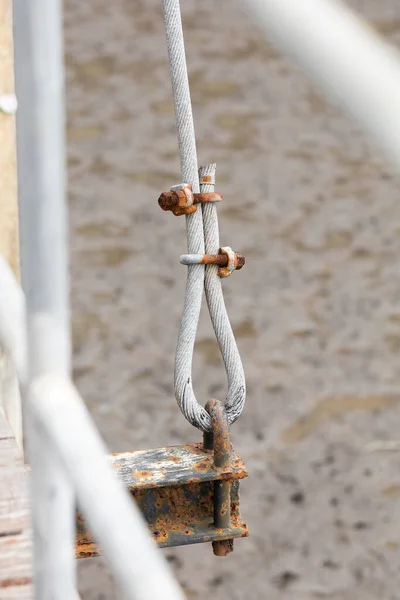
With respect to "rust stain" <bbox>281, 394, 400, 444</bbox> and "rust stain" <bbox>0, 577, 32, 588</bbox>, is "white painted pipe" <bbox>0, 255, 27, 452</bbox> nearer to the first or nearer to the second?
"rust stain" <bbox>0, 577, 32, 588</bbox>

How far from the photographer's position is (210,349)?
3.58m

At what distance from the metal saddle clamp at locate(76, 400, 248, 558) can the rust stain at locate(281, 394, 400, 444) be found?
8.69ft

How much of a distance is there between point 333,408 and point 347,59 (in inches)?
136

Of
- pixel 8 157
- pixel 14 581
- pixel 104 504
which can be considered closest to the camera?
pixel 104 504

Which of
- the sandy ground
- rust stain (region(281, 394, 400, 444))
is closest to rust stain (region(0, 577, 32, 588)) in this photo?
the sandy ground

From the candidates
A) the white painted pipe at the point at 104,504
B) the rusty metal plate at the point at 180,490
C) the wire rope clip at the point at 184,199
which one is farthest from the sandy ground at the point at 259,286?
the white painted pipe at the point at 104,504

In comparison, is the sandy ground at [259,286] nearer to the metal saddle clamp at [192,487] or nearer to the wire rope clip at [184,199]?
the metal saddle clamp at [192,487]

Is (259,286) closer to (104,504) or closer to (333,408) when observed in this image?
(333,408)

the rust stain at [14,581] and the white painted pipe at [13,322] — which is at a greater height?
the white painted pipe at [13,322]

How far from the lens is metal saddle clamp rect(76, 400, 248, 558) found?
86 cm

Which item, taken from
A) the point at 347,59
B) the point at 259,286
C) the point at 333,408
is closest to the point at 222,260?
the point at 347,59

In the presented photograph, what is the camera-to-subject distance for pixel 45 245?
388 mm

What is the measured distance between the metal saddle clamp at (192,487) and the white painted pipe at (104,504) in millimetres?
484

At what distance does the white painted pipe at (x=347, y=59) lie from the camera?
221mm
